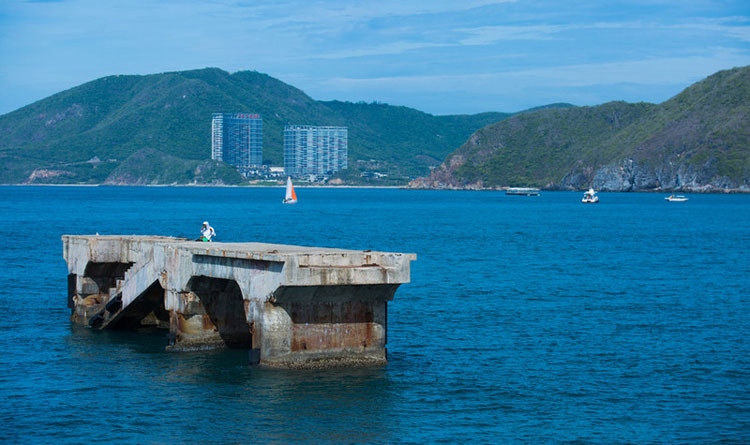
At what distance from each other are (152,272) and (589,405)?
46.4 feet

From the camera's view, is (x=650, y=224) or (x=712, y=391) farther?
(x=650, y=224)

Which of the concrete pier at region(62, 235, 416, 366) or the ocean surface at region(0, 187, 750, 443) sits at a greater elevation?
the concrete pier at region(62, 235, 416, 366)

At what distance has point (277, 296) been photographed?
80.1 feet

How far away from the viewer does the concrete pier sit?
80.4 ft

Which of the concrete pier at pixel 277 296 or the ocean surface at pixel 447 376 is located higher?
Answer: the concrete pier at pixel 277 296

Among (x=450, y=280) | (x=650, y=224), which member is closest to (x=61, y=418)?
(x=450, y=280)

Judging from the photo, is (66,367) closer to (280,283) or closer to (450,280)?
(280,283)

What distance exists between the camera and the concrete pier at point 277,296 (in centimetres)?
2450

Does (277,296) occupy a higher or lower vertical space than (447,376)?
higher

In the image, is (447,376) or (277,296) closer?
(277,296)

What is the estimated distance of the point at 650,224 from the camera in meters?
118

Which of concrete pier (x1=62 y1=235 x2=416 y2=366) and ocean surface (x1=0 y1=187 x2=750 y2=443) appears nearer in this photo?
ocean surface (x1=0 y1=187 x2=750 y2=443)

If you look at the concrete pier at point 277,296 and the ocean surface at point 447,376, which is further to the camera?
the concrete pier at point 277,296

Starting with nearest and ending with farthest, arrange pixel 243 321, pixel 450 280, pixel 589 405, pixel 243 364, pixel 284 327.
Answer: pixel 589 405 → pixel 284 327 → pixel 243 364 → pixel 243 321 → pixel 450 280
